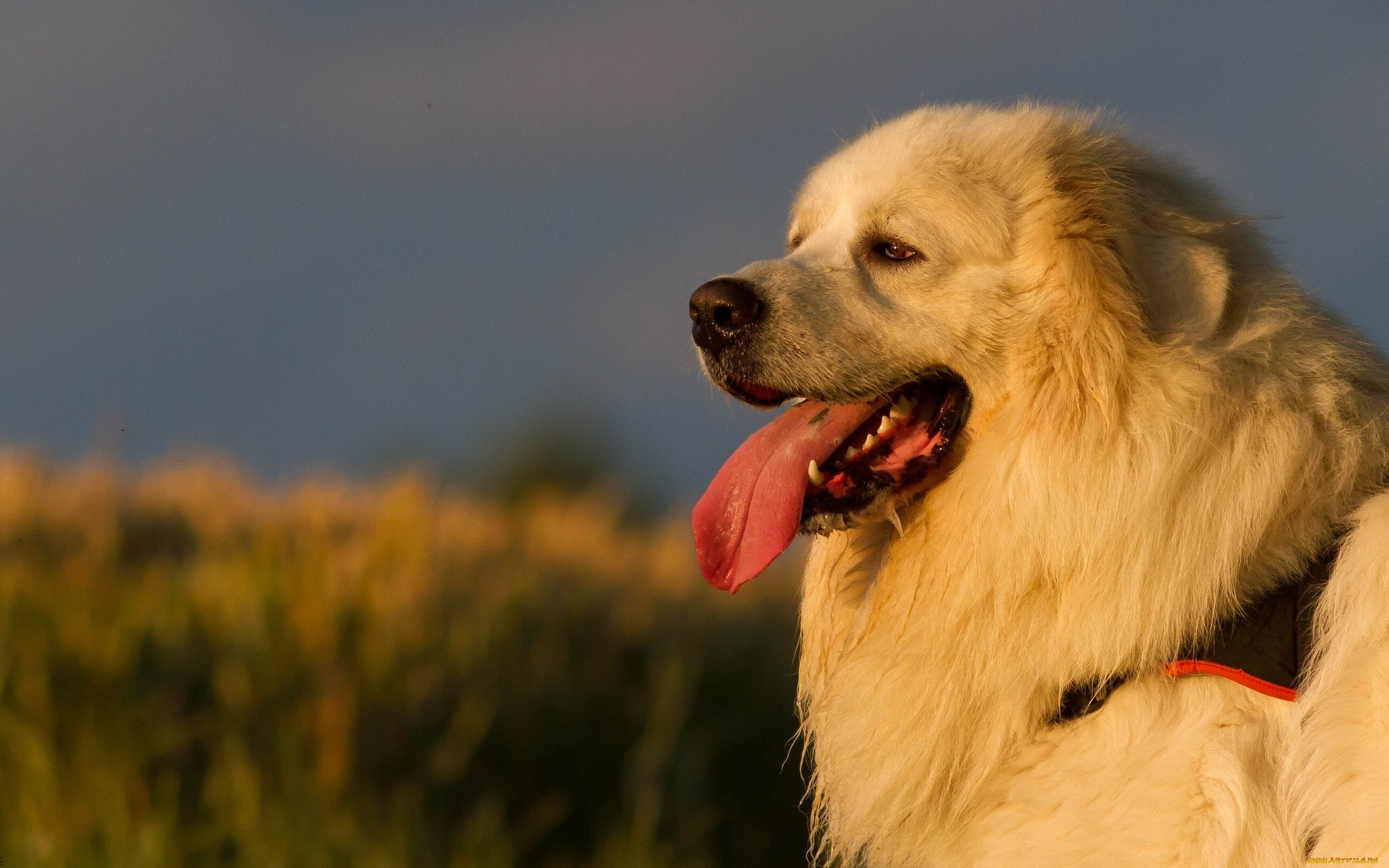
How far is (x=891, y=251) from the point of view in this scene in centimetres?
307

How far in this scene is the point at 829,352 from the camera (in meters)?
2.98

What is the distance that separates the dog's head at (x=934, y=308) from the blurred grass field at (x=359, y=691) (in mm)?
1232

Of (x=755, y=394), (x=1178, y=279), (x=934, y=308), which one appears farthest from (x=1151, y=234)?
(x=755, y=394)

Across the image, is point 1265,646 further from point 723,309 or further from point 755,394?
point 723,309

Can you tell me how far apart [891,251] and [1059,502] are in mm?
823

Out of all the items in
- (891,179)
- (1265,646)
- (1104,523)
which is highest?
(891,179)

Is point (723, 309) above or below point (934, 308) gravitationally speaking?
above

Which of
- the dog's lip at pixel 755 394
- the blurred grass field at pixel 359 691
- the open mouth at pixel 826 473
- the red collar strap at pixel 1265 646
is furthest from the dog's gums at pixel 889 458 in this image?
the blurred grass field at pixel 359 691

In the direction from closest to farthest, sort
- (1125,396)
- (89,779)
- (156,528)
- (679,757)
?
1. (1125,396)
2. (89,779)
3. (679,757)
4. (156,528)

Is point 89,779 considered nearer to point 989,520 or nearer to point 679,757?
point 679,757

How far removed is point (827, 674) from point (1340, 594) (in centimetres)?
133

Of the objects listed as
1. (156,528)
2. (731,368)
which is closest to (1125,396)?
(731,368)

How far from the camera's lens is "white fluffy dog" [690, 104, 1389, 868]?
2404 millimetres

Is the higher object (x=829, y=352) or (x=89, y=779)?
(x=829, y=352)
